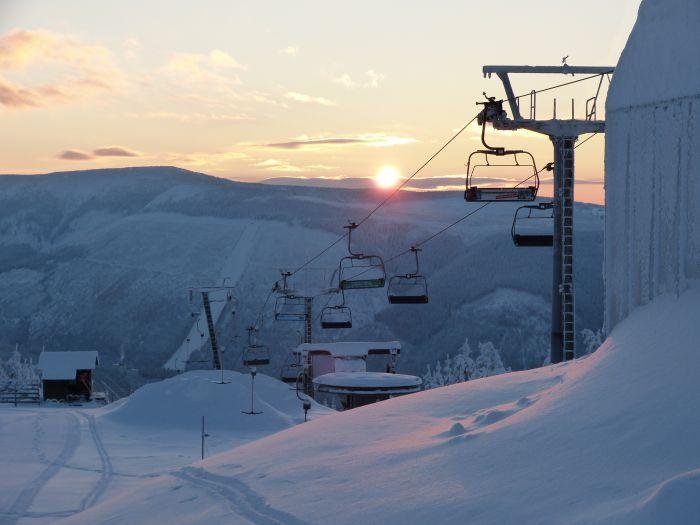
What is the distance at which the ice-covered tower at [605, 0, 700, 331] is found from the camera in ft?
32.7

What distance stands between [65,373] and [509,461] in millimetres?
54748

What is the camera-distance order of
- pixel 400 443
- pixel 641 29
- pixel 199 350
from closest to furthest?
pixel 400 443, pixel 641 29, pixel 199 350

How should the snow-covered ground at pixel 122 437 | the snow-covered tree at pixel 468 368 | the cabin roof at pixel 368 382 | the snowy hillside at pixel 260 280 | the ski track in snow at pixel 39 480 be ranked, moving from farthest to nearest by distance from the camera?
1. the snowy hillside at pixel 260 280
2. the snow-covered tree at pixel 468 368
3. the cabin roof at pixel 368 382
4. the snow-covered ground at pixel 122 437
5. the ski track in snow at pixel 39 480

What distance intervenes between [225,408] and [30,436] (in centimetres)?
864

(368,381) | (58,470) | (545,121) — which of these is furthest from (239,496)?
(368,381)

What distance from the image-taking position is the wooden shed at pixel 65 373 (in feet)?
190

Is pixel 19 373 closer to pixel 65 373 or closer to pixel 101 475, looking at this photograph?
pixel 65 373

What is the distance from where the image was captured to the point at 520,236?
1809cm

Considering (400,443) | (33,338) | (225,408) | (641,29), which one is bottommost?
(33,338)

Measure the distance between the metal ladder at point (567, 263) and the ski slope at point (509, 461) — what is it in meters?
4.30

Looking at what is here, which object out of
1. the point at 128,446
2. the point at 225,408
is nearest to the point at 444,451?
the point at 128,446

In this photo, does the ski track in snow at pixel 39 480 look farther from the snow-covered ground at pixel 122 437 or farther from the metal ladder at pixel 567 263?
the metal ladder at pixel 567 263

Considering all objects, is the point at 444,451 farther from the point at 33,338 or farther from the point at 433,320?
the point at 33,338

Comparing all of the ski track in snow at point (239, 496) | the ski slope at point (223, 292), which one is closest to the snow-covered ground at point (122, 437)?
the ski track in snow at point (239, 496)
